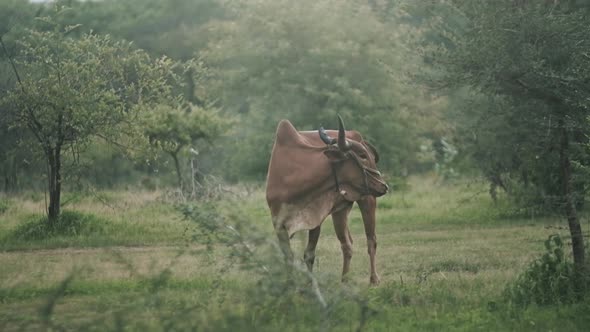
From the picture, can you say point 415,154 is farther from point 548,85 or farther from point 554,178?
point 548,85

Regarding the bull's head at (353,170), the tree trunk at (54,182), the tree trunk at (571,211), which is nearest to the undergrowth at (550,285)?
the tree trunk at (571,211)

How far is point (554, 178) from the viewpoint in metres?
18.5

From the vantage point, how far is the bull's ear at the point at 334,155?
1085 centimetres

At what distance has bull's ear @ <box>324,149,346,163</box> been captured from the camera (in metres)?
10.9

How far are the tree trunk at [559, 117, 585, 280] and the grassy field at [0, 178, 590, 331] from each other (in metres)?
0.87

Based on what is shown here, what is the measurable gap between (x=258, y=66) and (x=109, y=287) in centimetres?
2216

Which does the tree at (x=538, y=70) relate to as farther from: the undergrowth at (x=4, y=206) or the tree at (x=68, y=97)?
the undergrowth at (x=4, y=206)

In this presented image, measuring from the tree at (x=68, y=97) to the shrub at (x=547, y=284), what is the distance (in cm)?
899

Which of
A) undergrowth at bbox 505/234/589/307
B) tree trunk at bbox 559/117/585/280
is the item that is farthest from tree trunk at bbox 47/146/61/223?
undergrowth at bbox 505/234/589/307

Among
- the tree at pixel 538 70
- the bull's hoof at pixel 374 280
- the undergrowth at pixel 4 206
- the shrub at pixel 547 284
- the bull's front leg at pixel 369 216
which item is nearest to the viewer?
the shrub at pixel 547 284

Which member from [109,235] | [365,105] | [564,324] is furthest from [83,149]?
[365,105]

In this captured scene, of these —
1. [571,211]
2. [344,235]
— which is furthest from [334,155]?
[571,211]

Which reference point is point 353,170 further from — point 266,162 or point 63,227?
point 266,162

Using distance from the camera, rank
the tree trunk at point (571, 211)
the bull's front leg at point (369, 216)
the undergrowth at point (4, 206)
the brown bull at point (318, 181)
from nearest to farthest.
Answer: the tree trunk at point (571, 211) → the brown bull at point (318, 181) → the bull's front leg at point (369, 216) → the undergrowth at point (4, 206)
